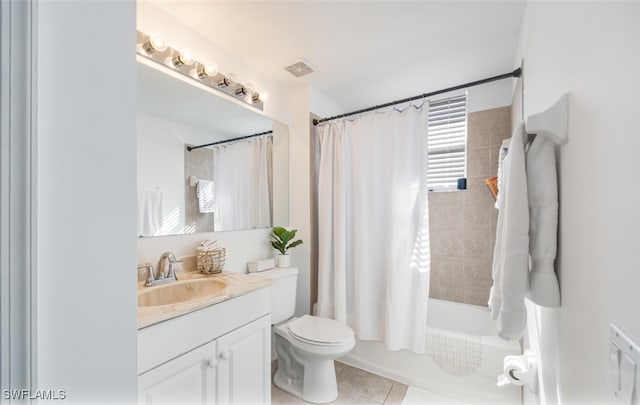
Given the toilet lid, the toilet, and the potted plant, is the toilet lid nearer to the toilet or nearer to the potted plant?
the toilet

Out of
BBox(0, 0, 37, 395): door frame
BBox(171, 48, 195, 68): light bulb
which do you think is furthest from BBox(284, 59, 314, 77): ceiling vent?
BBox(0, 0, 37, 395): door frame

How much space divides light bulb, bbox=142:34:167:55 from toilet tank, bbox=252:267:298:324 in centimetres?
148

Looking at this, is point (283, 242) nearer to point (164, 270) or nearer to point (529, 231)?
point (164, 270)

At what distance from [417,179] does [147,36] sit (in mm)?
1836

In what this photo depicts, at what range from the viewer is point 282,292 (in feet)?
6.24

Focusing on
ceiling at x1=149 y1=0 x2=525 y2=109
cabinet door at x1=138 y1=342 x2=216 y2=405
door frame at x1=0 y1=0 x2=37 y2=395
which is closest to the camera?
door frame at x1=0 y1=0 x2=37 y2=395

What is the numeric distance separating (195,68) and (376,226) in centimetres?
166

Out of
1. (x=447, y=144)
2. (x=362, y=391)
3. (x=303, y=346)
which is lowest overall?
(x=362, y=391)

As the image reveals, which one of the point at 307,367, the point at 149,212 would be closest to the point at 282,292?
the point at 307,367

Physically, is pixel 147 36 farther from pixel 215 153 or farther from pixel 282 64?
pixel 282 64

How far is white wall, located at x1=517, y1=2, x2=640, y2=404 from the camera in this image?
43cm

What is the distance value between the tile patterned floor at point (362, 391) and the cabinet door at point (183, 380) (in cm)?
77

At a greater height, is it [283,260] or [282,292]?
[283,260]

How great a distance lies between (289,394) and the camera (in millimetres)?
1755
